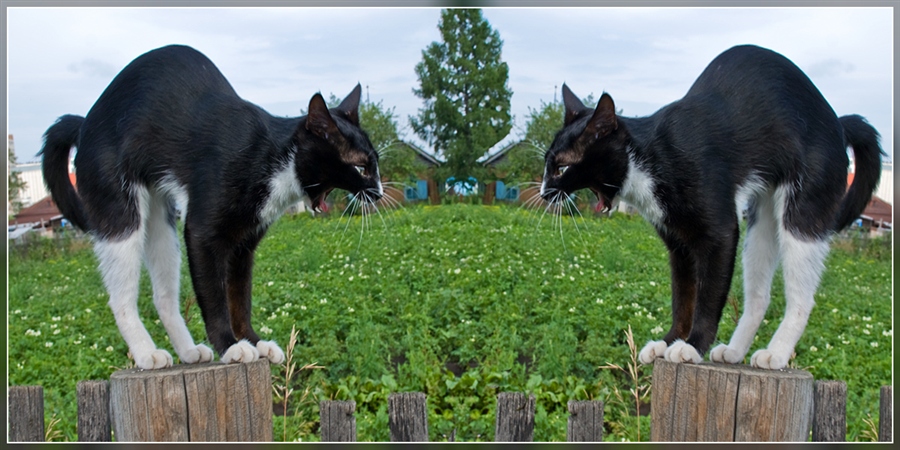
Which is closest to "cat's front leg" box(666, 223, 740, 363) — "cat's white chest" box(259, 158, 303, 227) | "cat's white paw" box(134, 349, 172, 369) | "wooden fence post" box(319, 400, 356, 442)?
"wooden fence post" box(319, 400, 356, 442)

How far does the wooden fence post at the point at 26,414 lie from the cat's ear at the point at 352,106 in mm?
1810

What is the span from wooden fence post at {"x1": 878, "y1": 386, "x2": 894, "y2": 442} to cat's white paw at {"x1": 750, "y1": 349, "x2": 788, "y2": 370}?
515 mm

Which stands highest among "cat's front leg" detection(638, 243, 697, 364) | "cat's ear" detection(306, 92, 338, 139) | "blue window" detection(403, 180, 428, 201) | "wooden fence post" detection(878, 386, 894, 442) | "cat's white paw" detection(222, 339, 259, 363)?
"cat's ear" detection(306, 92, 338, 139)

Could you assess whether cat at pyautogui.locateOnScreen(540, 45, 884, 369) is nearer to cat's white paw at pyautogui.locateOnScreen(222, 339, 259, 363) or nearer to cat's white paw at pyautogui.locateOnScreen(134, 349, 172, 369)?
cat's white paw at pyautogui.locateOnScreen(222, 339, 259, 363)

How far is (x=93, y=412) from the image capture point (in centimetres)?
311

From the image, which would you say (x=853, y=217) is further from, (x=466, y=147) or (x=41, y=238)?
(x=41, y=238)

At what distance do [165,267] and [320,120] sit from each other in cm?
105

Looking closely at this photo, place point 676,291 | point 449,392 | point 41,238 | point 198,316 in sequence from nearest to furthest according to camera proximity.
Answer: point 676,291
point 449,392
point 41,238
point 198,316

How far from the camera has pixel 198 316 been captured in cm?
482

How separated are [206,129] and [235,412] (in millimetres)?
1202

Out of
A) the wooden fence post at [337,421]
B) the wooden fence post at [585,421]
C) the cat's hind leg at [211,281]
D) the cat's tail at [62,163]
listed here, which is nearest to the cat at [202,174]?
the cat's hind leg at [211,281]

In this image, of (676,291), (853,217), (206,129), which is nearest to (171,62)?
(206,129)

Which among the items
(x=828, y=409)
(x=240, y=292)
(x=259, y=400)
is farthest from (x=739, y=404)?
(x=240, y=292)

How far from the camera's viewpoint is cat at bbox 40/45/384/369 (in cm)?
313
